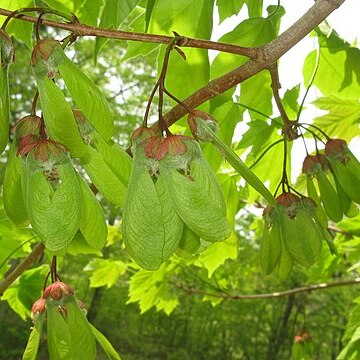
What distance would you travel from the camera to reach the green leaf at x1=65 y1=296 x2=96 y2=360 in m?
0.74

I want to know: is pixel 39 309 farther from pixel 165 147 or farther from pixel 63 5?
pixel 63 5

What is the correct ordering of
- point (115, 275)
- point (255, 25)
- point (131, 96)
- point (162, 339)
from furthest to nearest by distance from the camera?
point (162, 339) → point (131, 96) → point (115, 275) → point (255, 25)

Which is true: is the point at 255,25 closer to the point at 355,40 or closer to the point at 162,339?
the point at 355,40

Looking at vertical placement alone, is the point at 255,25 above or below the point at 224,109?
above

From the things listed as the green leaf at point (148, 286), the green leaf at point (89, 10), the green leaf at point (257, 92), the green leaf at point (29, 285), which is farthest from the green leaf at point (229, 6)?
the green leaf at point (148, 286)

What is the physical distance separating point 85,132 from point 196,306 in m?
14.0

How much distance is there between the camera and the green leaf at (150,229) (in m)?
0.54

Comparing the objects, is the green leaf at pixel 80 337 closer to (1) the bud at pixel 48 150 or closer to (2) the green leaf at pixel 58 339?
(2) the green leaf at pixel 58 339

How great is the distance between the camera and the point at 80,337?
29.8 inches

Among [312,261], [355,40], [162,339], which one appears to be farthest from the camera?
[162,339]

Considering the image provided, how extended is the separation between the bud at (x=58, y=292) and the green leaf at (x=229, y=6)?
678mm

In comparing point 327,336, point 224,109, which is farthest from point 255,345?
point 224,109

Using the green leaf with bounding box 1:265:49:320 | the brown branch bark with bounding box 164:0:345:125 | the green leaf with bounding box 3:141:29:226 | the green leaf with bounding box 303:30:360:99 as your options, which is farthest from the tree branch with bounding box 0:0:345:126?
the green leaf with bounding box 1:265:49:320

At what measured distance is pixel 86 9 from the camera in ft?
3.42
